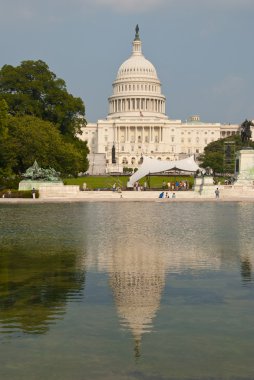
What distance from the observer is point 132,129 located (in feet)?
561

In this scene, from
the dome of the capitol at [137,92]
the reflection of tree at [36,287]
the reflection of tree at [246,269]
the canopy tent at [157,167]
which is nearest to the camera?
the reflection of tree at [36,287]

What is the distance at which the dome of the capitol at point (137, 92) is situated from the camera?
172625 millimetres

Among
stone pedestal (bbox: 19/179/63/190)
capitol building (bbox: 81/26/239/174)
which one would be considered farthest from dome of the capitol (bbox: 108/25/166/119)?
stone pedestal (bbox: 19/179/63/190)

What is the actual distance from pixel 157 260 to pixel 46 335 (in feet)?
22.9

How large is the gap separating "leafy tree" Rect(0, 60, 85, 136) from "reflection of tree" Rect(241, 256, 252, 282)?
49601mm

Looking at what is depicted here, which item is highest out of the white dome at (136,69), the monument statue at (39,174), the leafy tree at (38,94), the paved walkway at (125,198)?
the white dome at (136,69)

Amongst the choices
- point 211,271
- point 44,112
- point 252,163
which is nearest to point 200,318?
point 211,271

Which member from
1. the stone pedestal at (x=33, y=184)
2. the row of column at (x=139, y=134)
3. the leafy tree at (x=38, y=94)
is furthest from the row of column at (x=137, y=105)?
the stone pedestal at (x=33, y=184)

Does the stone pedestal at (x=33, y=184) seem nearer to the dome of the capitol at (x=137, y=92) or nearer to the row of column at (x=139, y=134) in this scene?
the row of column at (x=139, y=134)

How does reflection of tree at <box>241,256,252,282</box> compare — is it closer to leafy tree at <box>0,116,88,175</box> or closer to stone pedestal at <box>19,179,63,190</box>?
stone pedestal at <box>19,179,63,190</box>

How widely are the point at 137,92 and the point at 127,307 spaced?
6419 inches

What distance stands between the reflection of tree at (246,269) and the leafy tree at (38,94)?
4960 centimetres

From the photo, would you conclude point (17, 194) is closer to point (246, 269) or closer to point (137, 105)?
point (246, 269)

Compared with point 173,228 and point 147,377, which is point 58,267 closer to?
point 147,377
